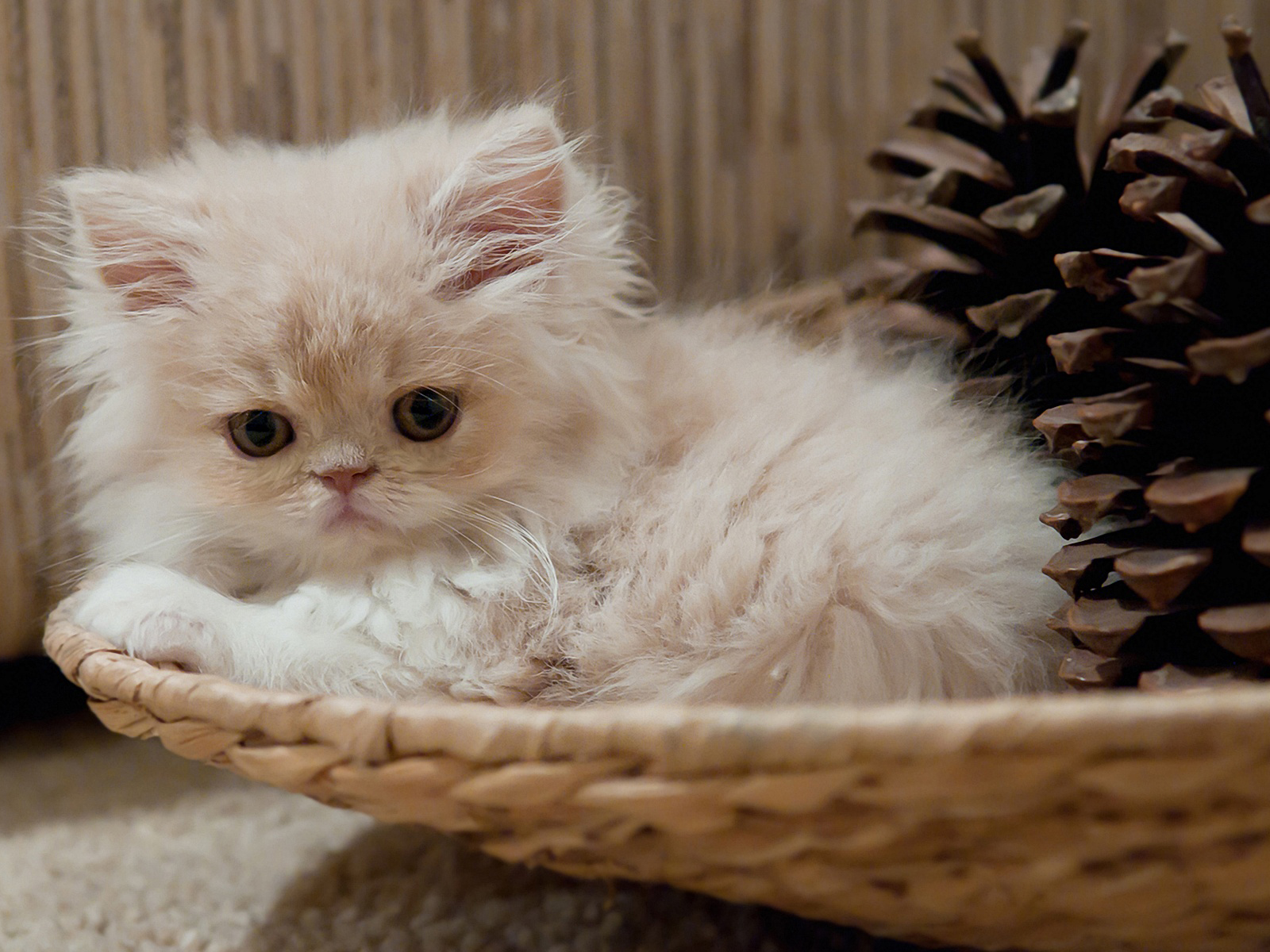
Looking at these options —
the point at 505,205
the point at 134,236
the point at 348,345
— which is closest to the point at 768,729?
the point at 348,345

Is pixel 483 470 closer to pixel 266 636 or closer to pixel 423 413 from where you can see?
pixel 423 413

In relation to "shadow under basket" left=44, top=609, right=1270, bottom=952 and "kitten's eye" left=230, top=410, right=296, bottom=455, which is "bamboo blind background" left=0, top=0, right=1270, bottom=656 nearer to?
"kitten's eye" left=230, top=410, right=296, bottom=455

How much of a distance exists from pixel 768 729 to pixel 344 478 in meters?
0.50

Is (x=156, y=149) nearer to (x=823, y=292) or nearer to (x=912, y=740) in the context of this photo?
(x=823, y=292)

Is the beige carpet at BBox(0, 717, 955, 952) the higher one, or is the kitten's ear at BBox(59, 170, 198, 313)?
the kitten's ear at BBox(59, 170, 198, 313)

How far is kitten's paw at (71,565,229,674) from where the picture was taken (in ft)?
2.68

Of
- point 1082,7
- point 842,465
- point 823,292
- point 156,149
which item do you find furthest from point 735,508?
point 1082,7

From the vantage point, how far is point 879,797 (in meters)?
0.52

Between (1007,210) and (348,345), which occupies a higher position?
(1007,210)

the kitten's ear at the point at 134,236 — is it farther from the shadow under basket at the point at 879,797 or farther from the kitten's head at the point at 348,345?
the shadow under basket at the point at 879,797

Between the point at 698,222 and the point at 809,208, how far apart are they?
0.53 feet

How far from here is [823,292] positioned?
4.08 feet

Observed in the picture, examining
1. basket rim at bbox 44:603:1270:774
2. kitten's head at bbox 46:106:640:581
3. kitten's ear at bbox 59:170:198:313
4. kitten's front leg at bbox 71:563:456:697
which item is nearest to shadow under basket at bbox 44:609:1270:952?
basket rim at bbox 44:603:1270:774

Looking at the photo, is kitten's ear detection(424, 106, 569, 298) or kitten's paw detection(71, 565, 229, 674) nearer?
kitten's paw detection(71, 565, 229, 674)
